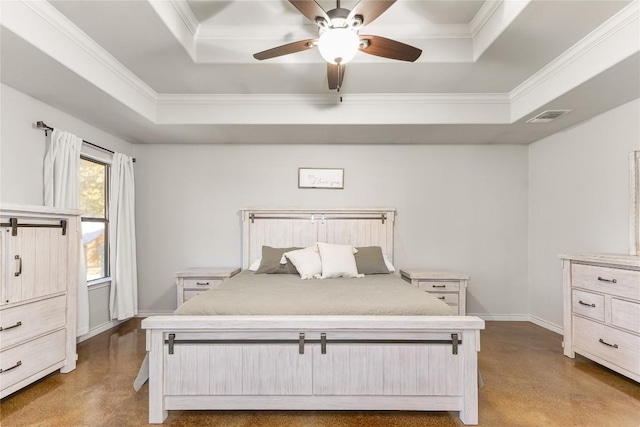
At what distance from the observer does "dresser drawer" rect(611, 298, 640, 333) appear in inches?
97.5

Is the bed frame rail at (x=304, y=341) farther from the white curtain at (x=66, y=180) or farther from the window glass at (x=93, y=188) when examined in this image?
the window glass at (x=93, y=188)

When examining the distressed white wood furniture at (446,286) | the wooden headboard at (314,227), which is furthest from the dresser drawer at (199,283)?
the distressed white wood furniture at (446,286)

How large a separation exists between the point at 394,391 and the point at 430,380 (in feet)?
0.74

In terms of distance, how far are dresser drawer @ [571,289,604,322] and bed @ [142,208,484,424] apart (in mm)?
1472

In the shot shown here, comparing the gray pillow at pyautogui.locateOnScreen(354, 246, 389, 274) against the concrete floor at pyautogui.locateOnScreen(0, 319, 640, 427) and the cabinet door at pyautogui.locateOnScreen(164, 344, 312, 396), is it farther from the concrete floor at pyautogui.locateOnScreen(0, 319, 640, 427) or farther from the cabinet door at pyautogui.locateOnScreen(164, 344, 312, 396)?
the cabinet door at pyautogui.locateOnScreen(164, 344, 312, 396)

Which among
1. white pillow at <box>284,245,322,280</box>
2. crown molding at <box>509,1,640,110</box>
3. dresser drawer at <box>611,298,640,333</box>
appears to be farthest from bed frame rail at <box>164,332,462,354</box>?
crown molding at <box>509,1,640,110</box>

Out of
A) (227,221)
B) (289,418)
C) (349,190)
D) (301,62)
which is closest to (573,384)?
(289,418)

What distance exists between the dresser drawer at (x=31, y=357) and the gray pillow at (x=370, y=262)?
8.70ft

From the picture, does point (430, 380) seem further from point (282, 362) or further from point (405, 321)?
point (282, 362)

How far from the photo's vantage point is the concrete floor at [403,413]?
2072 mm

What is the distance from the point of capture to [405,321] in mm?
2061

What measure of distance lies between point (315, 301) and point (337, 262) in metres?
1.15

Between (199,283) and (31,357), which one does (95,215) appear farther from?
(31,357)

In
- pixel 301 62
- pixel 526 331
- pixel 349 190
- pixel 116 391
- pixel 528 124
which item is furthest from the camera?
pixel 349 190
